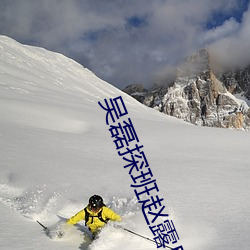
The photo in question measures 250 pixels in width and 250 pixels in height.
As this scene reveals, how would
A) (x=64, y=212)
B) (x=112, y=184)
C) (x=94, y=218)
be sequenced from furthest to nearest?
(x=112, y=184), (x=64, y=212), (x=94, y=218)

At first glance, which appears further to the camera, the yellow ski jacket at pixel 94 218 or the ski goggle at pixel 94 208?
the yellow ski jacket at pixel 94 218

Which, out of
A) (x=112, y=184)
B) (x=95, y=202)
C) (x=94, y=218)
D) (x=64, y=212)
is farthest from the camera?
(x=112, y=184)

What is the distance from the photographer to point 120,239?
5.56m

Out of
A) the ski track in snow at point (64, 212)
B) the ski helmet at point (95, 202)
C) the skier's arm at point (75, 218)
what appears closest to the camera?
the ski track in snow at point (64, 212)

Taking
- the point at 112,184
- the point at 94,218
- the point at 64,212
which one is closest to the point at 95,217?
the point at 94,218

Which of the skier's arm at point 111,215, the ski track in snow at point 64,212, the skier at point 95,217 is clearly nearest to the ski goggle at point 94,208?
the skier at point 95,217

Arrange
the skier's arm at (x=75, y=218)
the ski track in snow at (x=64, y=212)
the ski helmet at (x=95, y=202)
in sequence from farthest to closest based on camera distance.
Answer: the skier's arm at (x=75, y=218)
the ski helmet at (x=95, y=202)
the ski track in snow at (x=64, y=212)

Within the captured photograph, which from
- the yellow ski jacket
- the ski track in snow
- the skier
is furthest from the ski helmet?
the ski track in snow

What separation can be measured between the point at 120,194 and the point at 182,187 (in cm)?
158

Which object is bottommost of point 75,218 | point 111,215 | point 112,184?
point 111,215

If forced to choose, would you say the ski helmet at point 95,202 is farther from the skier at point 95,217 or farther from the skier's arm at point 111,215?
the skier's arm at point 111,215

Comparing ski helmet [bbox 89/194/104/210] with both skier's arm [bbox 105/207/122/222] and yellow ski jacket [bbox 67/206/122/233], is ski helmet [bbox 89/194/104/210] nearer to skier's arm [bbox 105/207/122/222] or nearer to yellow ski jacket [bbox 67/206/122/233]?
yellow ski jacket [bbox 67/206/122/233]

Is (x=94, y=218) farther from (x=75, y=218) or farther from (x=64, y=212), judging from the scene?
(x=64, y=212)

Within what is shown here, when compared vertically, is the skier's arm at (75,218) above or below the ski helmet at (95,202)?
below
